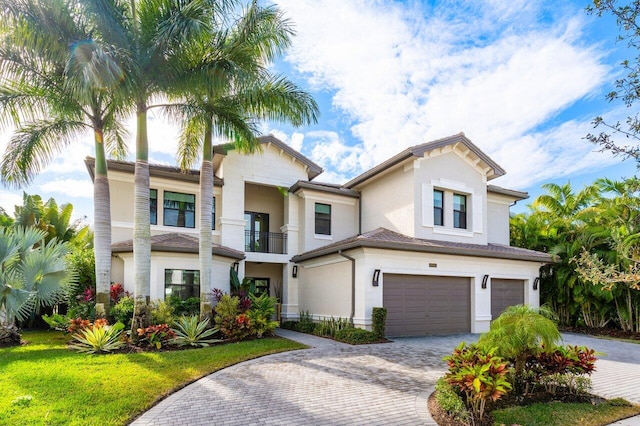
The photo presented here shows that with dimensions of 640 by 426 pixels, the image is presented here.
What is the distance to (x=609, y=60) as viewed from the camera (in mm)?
5613

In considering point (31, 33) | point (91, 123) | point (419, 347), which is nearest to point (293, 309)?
point (419, 347)

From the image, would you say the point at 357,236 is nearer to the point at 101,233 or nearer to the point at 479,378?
the point at 101,233

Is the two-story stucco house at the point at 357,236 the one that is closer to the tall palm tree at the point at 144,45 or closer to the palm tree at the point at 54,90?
the palm tree at the point at 54,90

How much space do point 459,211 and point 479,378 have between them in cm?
1281

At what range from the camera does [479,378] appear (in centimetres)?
539

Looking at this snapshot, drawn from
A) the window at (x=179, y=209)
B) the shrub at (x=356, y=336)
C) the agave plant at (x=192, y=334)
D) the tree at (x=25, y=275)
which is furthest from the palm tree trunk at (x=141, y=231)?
the shrub at (x=356, y=336)

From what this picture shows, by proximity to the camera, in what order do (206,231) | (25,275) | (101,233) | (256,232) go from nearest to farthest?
(25,275) < (101,233) < (206,231) < (256,232)

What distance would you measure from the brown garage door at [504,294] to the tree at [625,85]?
12.2 metres

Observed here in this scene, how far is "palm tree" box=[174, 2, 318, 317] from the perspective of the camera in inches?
452

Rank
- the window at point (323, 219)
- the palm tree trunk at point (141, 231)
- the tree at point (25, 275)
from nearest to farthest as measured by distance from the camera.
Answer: the tree at point (25, 275) → the palm tree trunk at point (141, 231) → the window at point (323, 219)

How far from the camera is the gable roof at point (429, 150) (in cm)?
1561

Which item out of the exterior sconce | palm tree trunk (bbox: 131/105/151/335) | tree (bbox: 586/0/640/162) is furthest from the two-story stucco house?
tree (bbox: 586/0/640/162)

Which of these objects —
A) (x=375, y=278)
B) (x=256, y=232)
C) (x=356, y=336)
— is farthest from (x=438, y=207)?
(x=256, y=232)

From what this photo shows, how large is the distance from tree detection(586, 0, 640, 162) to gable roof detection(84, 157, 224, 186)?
563 inches
